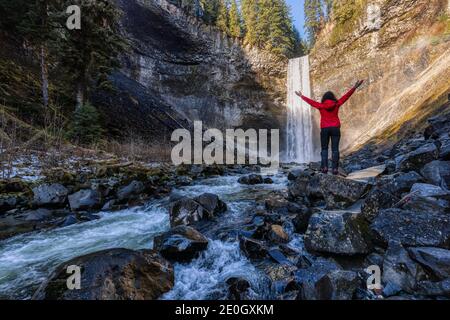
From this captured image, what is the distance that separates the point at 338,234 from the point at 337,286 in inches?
43.3

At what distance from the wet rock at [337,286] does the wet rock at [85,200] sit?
7.13 metres

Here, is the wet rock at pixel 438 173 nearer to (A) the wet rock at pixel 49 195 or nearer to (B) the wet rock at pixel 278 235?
(B) the wet rock at pixel 278 235

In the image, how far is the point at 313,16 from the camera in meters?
45.2

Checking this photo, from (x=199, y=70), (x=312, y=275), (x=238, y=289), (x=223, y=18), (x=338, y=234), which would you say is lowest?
(x=238, y=289)

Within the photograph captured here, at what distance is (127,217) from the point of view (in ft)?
23.4

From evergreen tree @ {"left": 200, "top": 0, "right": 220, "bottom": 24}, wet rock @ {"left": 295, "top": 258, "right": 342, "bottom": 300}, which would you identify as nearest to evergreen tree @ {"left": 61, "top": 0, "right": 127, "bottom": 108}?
wet rock @ {"left": 295, "top": 258, "right": 342, "bottom": 300}

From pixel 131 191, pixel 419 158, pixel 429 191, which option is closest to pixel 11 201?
pixel 131 191

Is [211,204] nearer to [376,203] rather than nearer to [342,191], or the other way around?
[342,191]

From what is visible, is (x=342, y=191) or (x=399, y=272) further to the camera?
(x=342, y=191)

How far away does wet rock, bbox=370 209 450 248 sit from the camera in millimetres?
3135

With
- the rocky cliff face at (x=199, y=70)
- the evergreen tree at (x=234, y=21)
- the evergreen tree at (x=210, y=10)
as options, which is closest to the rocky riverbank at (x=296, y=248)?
the rocky cliff face at (x=199, y=70)

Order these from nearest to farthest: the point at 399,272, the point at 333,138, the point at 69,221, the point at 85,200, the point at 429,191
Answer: the point at 399,272
the point at 429,191
the point at 333,138
the point at 69,221
the point at 85,200
